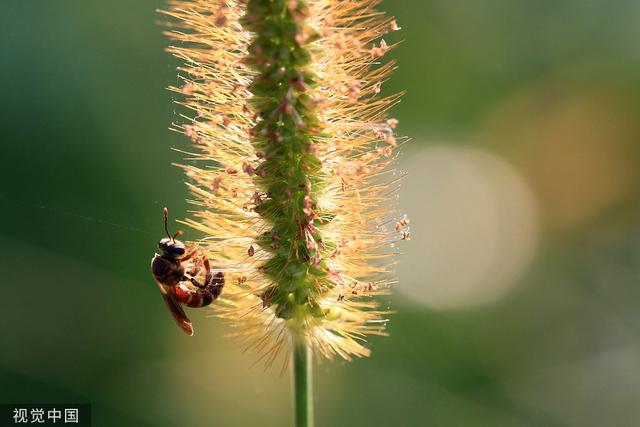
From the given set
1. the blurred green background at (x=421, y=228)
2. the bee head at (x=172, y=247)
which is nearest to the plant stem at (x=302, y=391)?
the bee head at (x=172, y=247)

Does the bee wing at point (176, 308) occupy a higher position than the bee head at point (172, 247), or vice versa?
the bee head at point (172, 247)

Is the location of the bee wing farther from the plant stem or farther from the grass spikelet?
the plant stem

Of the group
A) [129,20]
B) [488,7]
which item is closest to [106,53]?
[129,20]

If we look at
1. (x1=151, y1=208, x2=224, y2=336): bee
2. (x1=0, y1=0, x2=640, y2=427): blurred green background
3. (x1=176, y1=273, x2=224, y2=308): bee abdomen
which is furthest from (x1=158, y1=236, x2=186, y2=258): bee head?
(x1=0, y1=0, x2=640, y2=427): blurred green background

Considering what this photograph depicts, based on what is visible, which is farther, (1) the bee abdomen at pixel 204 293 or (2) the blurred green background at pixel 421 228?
(2) the blurred green background at pixel 421 228

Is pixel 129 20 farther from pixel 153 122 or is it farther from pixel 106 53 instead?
pixel 153 122

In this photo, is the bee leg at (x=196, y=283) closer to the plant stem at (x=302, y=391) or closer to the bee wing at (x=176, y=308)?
the bee wing at (x=176, y=308)
